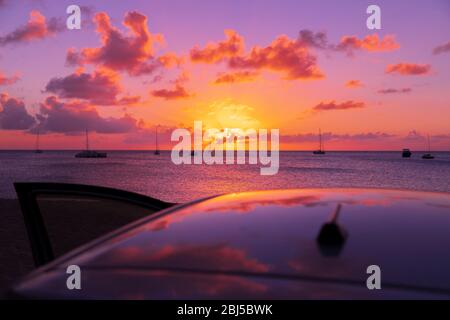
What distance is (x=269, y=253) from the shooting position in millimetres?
1768

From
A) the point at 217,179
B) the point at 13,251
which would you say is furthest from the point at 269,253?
the point at 217,179

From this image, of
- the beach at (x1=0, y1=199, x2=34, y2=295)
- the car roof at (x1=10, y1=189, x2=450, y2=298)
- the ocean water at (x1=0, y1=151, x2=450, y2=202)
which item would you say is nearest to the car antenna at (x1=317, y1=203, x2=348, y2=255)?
the car roof at (x1=10, y1=189, x2=450, y2=298)

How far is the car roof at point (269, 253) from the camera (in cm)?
153

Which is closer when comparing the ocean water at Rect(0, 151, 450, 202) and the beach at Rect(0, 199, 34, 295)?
the beach at Rect(0, 199, 34, 295)

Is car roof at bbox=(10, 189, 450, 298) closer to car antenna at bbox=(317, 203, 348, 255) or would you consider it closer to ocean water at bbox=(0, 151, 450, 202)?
car antenna at bbox=(317, 203, 348, 255)

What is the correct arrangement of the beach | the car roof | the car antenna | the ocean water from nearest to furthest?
the car roof < the car antenna < the beach < the ocean water

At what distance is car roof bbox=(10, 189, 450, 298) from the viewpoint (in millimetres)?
1526

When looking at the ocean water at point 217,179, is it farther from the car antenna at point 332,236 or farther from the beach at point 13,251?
the car antenna at point 332,236

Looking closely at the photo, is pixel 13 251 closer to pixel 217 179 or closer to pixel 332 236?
pixel 332 236
